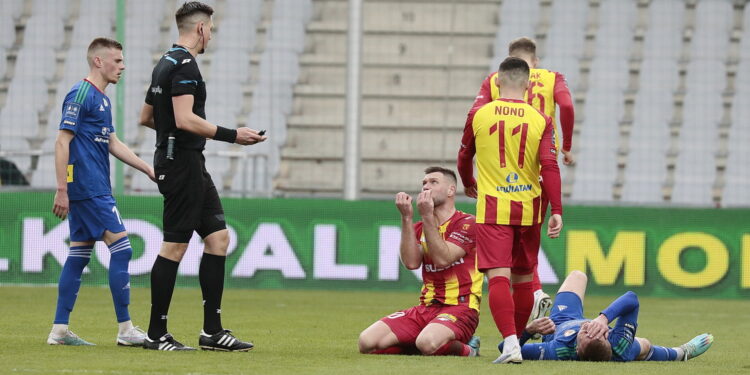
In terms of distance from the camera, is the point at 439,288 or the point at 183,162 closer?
the point at 183,162

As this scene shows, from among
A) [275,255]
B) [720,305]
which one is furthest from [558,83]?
[275,255]

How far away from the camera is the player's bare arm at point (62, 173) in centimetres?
634

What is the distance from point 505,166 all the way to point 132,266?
8.12 meters

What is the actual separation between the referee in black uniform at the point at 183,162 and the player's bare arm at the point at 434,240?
92cm

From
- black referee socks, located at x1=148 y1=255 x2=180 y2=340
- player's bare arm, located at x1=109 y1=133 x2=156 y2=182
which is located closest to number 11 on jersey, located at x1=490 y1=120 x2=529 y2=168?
black referee socks, located at x1=148 y1=255 x2=180 y2=340

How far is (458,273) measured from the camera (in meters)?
6.46

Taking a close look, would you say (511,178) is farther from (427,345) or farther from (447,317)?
(427,345)

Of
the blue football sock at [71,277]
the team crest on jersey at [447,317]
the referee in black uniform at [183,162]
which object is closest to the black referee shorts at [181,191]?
the referee in black uniform at [183,162]

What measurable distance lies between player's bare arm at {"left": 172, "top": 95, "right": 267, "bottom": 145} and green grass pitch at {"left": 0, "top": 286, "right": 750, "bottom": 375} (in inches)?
44.2

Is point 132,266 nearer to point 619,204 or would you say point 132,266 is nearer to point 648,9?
point 619,204

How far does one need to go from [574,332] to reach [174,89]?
244 cm

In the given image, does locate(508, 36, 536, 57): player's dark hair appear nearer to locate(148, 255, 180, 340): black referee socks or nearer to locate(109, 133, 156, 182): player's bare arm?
locate(109, 133, 156, 182): player's bare arm

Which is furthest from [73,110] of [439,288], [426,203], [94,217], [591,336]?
[591,336]

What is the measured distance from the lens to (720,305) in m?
12.2
